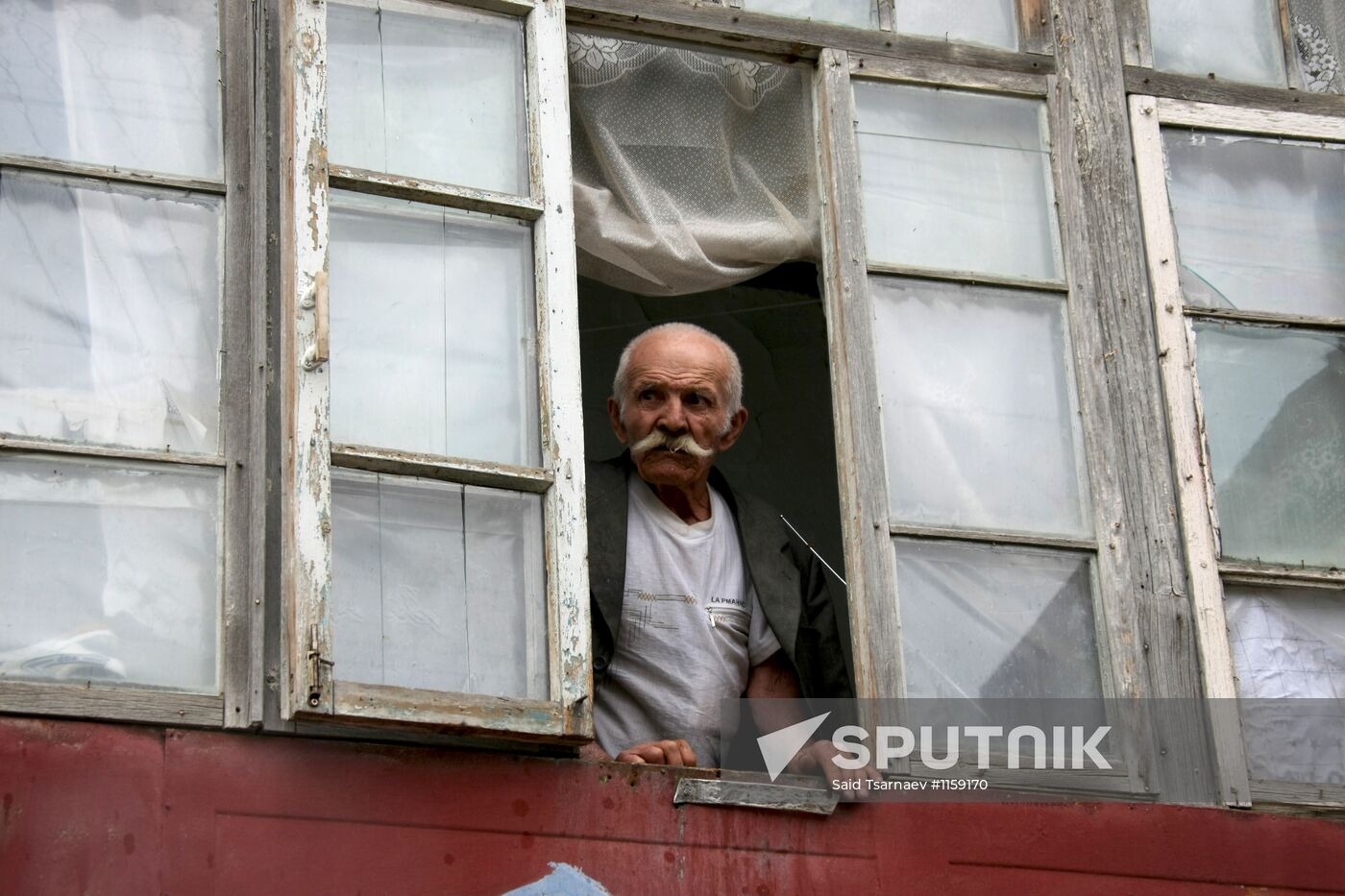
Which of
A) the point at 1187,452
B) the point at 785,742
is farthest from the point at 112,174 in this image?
the point at 1187,452

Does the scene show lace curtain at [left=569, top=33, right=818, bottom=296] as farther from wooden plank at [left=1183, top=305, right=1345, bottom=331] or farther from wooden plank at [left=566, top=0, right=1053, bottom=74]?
wooden plank at [left=1183, top=305, right=1345, bottom=331]

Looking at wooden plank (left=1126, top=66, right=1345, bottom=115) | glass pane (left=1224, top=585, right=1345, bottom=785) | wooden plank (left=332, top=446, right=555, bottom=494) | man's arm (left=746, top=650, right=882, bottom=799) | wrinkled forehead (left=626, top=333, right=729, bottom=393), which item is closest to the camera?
wooden plank (left=332, top=446, right=555, bottom=494)

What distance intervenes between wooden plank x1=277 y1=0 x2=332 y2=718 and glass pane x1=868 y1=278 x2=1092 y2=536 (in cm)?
Answer: 128

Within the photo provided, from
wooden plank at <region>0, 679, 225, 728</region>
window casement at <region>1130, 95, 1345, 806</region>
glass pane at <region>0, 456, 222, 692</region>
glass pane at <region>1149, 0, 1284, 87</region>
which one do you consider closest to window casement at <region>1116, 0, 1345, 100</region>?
glass pane at <region>1149, 0, 1284, 87</region>

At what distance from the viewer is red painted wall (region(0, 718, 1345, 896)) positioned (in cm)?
399

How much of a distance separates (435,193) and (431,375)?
38 cm

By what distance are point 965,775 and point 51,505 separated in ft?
6.06

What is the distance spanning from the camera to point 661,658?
200 inches

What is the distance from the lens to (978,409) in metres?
5.02

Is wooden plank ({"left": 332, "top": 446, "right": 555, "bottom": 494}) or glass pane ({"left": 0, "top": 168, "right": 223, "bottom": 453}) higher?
glass pane ({"left": 0, "top": 168, "right": 223, "bottom": 453})

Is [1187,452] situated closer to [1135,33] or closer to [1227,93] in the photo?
[1227,93]

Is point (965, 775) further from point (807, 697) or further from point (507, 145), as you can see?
point (507, 145)

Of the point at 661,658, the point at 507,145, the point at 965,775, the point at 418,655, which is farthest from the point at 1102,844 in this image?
the point at 507,145
